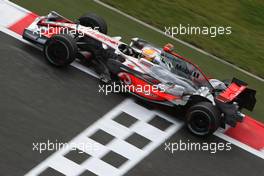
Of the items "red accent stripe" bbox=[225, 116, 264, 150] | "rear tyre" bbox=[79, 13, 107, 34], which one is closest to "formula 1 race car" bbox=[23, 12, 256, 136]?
"rear tyre" bbox=[79, 13, 107, 34]

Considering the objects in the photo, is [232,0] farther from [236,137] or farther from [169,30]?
[236,137]

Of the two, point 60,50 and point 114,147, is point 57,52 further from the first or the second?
point 114,147

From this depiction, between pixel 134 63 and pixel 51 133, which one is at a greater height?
pixel 134 63

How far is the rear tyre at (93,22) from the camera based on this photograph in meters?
16.8

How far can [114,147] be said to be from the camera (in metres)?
14.5

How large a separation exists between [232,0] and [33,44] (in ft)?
25.2

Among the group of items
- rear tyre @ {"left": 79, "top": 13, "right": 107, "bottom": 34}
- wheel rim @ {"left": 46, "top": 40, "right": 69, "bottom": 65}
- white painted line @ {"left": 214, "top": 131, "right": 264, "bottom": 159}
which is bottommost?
white painted line @ {"left": 214, "top": 131, "right": 264, "bottom": 159}

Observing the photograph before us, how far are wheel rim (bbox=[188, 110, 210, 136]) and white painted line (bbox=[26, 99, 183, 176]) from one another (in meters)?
0.49

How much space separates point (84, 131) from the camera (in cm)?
1469

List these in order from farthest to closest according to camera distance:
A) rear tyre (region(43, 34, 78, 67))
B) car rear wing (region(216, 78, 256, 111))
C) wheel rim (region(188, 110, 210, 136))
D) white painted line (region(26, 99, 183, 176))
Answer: rear tyre (region(43, 34, 78, 67))
car rear wing (region(216, 78, 256, 111))
wheel rim (region(188, 110, 210, 136))
white painted line (region(26, 99, 183, 176))

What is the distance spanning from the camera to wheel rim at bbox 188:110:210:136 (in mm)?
14680

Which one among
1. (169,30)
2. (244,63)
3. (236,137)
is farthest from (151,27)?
(236,137)

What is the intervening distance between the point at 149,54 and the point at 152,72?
51cm

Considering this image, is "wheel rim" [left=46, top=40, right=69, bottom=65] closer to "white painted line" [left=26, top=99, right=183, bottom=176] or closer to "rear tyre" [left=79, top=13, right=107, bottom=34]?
"rear tyre" [left=79, top=13, right=107, bottom=34]
